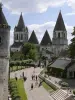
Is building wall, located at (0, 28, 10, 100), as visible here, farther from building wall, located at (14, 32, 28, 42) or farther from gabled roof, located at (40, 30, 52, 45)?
building wall, located at (14, 32, 28, 42)

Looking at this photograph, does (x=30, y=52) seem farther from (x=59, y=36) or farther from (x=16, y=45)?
(x=16, y=45)

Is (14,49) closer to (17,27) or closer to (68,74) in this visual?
(17,27)

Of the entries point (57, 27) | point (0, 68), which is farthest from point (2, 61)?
point (57, 27)

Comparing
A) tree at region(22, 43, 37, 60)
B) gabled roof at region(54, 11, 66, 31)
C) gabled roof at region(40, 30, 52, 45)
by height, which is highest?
gabled roof at region(54, 11, 66, 31)

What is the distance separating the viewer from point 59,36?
479 feet

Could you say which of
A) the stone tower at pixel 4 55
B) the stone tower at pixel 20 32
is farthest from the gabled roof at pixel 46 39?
the stone tower at pixel 4 55

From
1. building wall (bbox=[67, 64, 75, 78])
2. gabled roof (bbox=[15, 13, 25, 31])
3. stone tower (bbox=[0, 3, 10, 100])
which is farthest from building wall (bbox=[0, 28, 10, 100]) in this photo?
gabled roof (bbox=[15, 13, 25, 31])

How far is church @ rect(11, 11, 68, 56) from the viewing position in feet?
472

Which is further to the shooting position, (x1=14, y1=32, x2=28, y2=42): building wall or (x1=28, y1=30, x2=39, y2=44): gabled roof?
(x1=14, y1=32, x2=28, y2=42): building wall

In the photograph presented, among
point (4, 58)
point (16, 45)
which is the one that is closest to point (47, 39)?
point (16, 45)

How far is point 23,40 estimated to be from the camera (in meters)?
157

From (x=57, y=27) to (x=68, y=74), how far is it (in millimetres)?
80991

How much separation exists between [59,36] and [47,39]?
754cm

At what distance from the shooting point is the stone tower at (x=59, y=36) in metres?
142
